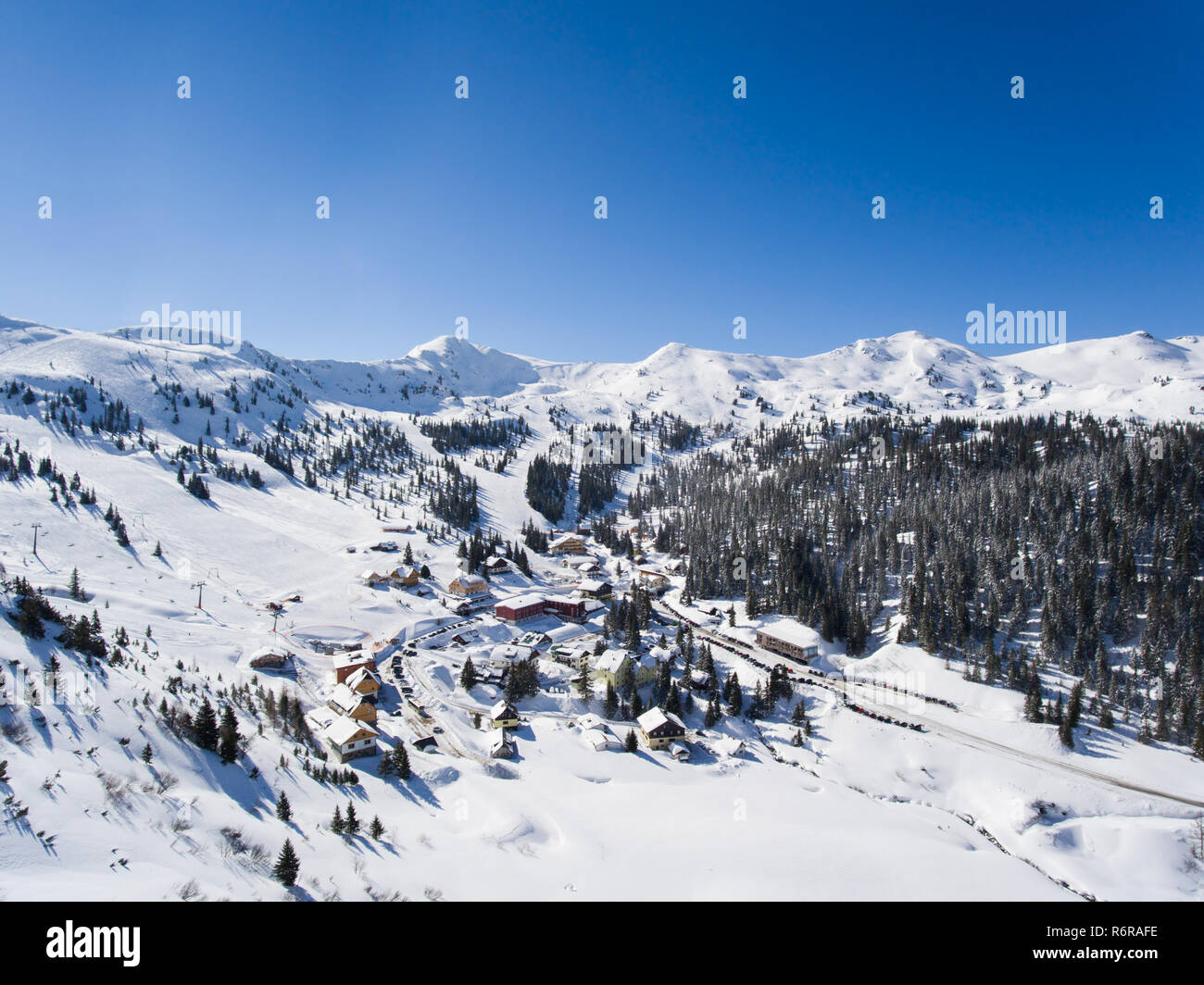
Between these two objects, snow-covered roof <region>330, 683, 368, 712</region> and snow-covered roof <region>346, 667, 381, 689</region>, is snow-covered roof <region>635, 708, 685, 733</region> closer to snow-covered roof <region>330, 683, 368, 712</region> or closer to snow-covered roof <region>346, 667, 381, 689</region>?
snow-covered roof <region>330, 683, 368, 712</region>

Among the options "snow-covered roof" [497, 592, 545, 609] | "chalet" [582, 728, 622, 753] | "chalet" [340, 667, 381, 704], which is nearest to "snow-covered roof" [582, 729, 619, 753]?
"chalet" [582, 728, 622, 753]

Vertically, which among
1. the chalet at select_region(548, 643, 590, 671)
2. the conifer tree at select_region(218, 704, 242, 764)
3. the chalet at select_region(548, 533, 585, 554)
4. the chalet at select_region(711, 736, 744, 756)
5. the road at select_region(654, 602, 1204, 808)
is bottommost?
the road at select_region(654, 602, 1204, 808)

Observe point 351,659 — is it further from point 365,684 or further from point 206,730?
point 206,730

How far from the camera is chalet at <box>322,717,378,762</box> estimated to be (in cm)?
3966

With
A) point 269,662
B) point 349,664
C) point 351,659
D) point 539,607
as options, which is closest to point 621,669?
point 539,607

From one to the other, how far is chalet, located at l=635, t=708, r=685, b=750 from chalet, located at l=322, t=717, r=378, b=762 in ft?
74.3

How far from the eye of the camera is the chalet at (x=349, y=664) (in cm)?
5404

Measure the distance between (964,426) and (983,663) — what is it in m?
150

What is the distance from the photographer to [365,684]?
165 feet

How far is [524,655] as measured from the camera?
214 feet

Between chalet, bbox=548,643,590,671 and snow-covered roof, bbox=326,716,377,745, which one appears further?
chalet, bbox=548,643,590,671

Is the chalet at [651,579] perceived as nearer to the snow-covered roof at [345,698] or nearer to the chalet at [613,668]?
the chalet at [613,668]

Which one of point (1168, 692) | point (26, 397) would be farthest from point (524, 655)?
point (26, 397)
